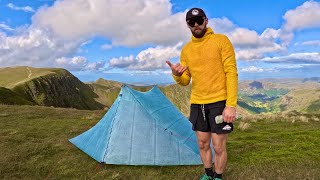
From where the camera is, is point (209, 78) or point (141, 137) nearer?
point (209, 78)

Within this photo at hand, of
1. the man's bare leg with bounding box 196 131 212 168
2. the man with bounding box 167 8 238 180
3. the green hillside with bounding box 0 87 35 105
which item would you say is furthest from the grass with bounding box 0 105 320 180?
the green hillside with bounding box 0 87 35 105

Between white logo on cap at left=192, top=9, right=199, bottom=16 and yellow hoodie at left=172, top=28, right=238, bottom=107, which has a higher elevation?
white logo on cap at left=192, top=9, right=199, bottom=16

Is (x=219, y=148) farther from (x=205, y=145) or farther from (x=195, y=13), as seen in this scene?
(x=195, y=13)

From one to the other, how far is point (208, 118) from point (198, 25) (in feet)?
6.33

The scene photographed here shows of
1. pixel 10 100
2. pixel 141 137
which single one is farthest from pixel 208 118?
pixel 10 100

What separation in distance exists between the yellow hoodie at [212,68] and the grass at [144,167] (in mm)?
2735

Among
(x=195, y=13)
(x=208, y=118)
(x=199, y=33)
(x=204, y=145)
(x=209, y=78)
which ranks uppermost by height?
(x=195, y=13)

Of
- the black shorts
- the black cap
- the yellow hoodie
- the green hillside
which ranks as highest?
the black cap

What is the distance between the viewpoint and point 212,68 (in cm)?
642

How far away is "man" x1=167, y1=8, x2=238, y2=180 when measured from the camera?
20.4 feet

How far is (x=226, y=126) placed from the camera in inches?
246

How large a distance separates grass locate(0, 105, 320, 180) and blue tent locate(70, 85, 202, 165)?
32 cm

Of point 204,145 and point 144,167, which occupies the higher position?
point 204,145

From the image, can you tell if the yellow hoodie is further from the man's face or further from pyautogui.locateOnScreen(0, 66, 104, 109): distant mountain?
pyautogui.locateOnScreen(0, 66, 104, 109): distant mountain
